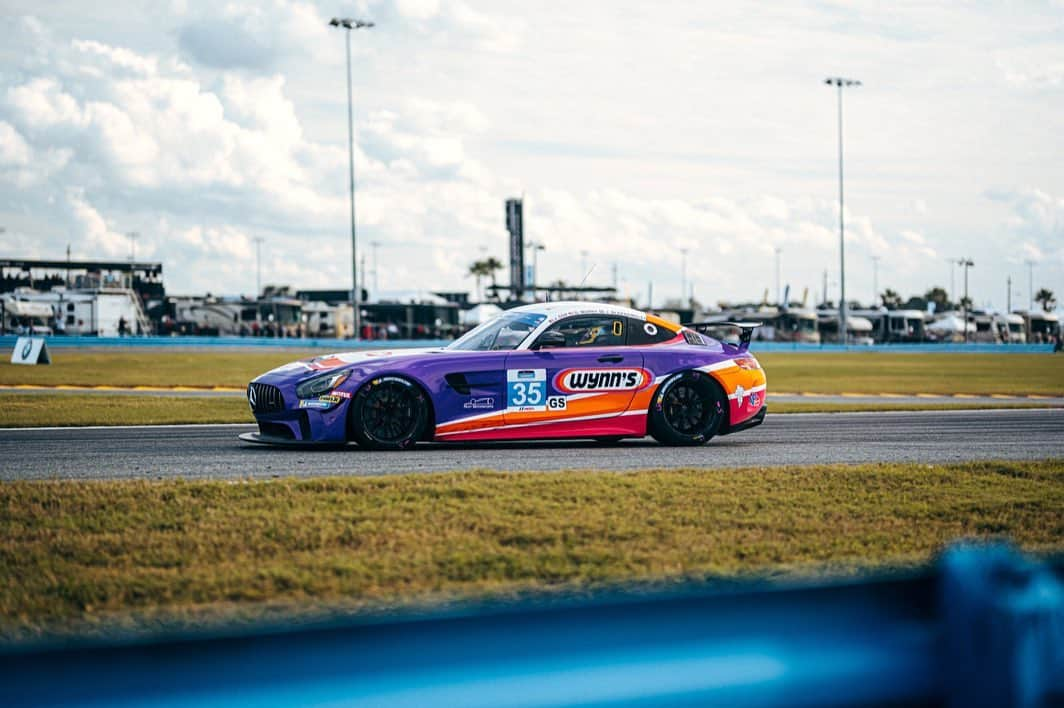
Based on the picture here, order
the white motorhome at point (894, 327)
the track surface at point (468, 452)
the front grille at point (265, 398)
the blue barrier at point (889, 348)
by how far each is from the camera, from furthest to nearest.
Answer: the white motorhome at point (894, 327)
the blue barrier at point (889, 348)
the front grille at point (265, 398)
the track surface at point (468, 452)

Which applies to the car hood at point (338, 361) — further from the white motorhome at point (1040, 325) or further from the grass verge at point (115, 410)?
the white motorhome at point (1040, 325)

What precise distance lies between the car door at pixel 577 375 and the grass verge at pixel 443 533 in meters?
2.67

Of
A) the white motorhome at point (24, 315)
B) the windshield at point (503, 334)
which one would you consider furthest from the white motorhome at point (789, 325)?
the windshield at point (503, 334)

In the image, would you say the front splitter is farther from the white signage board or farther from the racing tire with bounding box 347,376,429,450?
the white signage board

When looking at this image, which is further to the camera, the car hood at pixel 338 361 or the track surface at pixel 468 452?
the car hood at pixel 338 361

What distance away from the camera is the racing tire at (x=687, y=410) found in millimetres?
11570

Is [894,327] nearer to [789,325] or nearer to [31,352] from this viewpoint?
[789,325]

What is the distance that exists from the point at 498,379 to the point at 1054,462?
15.4 ft

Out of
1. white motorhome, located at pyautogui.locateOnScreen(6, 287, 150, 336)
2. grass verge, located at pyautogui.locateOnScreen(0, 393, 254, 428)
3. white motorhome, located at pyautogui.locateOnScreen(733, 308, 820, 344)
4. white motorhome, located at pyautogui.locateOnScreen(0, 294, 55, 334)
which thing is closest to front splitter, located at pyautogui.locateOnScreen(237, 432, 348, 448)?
grass verge, located at pyautogui.locateOnScreen(0, 393, 254, 428)

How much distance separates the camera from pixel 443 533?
20.9 ft

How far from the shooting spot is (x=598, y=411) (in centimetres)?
1133

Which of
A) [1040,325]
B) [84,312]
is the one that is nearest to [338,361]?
[84,312]

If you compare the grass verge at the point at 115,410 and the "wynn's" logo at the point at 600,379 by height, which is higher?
the "wynn's" logo at the point at 600,379

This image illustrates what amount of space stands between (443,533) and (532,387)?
189 inches
